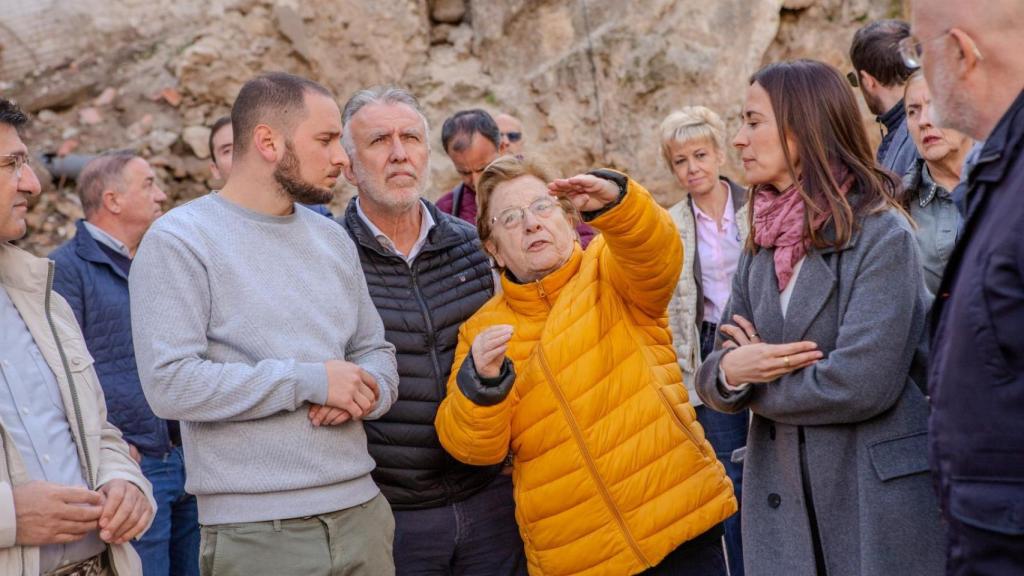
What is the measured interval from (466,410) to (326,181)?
845 millimetres

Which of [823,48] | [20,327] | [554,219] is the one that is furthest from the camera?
[823,48]

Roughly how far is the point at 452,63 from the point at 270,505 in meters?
5.38

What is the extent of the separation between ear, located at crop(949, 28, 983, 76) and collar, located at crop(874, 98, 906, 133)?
2231 mm

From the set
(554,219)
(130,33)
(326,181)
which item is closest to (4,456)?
(326,181)

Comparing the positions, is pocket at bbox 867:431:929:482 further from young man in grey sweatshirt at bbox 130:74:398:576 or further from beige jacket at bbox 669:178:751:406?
beige jacket at bbox 669:178:751:406

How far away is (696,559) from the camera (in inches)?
120

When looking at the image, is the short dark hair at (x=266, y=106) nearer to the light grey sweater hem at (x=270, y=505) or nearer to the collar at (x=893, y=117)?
the light grey sweater hem at (x=270, y=505)

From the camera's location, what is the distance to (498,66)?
7543 millimetres

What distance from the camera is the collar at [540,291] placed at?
10.4 feet

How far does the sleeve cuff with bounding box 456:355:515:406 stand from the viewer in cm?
293

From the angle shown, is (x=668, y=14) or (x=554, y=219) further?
(x=668, y=14)

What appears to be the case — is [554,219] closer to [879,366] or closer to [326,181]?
[326,181]

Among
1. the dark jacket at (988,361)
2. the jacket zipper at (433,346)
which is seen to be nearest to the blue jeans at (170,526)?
the jacket zipper at (433,346)

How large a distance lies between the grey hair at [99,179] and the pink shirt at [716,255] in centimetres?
286
